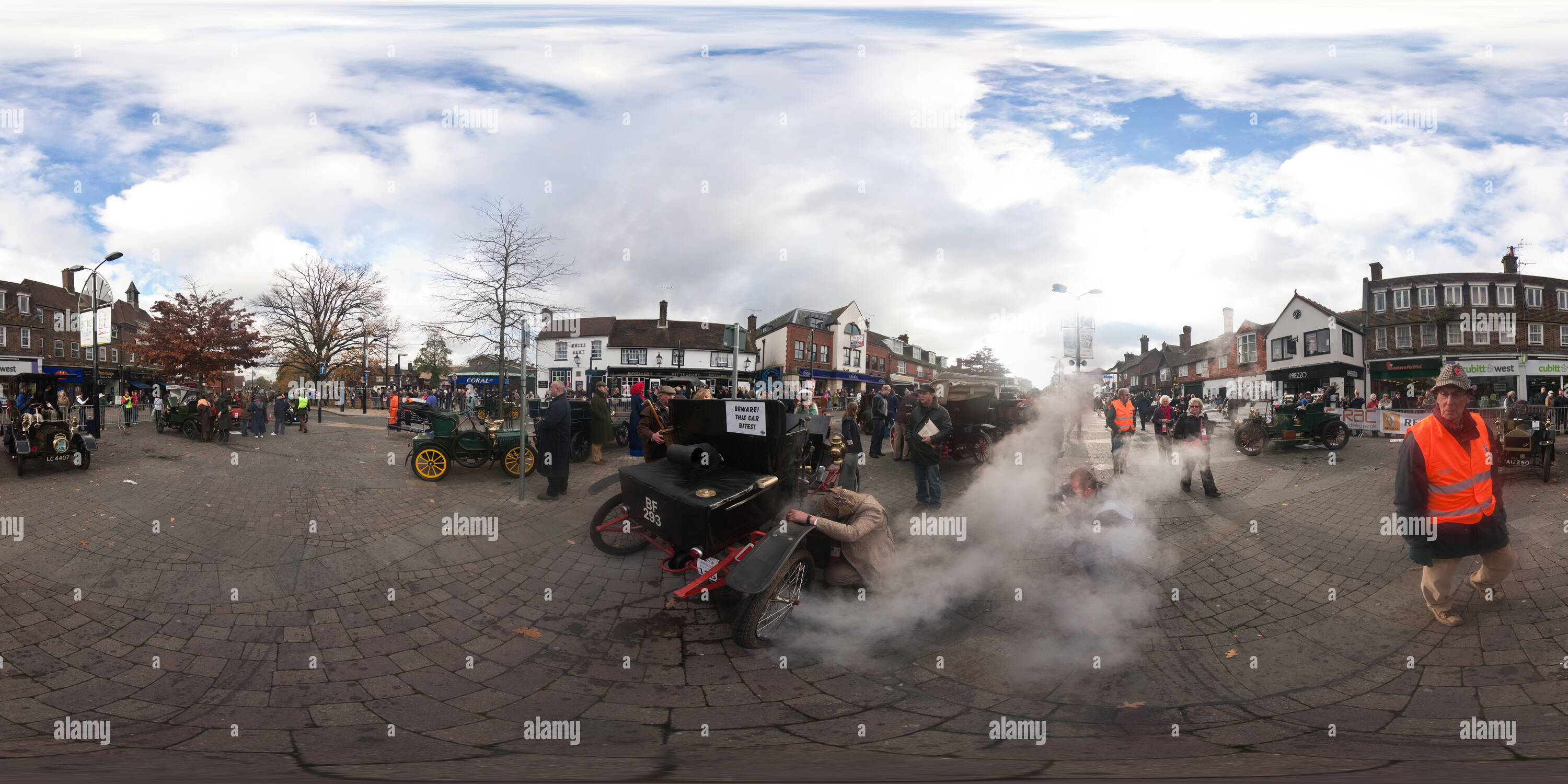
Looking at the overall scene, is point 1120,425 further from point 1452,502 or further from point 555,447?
point 555,447

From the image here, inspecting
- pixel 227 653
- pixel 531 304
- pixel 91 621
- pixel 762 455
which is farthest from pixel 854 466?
pixel 531 304

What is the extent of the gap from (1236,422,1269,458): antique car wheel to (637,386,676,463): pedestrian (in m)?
10.5

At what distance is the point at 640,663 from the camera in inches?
140

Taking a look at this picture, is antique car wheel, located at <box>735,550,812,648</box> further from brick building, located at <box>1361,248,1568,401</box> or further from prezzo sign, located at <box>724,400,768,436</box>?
brick building, located at <box>1361,248,1568,401</box>

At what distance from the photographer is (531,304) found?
12.9m

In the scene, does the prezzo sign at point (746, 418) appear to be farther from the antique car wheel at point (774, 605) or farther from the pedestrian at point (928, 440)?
the pedestrian at point (928, 440)

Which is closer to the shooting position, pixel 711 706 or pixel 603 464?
pixel 711 706

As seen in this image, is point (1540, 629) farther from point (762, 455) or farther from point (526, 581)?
point (526, 581)

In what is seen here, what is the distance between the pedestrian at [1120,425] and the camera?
864 centimetres

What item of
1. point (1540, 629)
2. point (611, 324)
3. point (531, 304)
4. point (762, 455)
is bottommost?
point (1540, 629)

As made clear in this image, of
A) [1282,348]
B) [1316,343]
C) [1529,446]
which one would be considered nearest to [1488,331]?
[1316,343]

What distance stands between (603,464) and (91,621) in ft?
18.4

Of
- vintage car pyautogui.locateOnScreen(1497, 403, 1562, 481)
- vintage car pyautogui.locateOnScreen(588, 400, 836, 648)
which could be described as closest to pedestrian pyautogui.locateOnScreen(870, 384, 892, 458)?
vintage car pyautogui.locateOnScreen(588, 400, 836, 648)

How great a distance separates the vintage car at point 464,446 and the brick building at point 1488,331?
40250 millimetres
